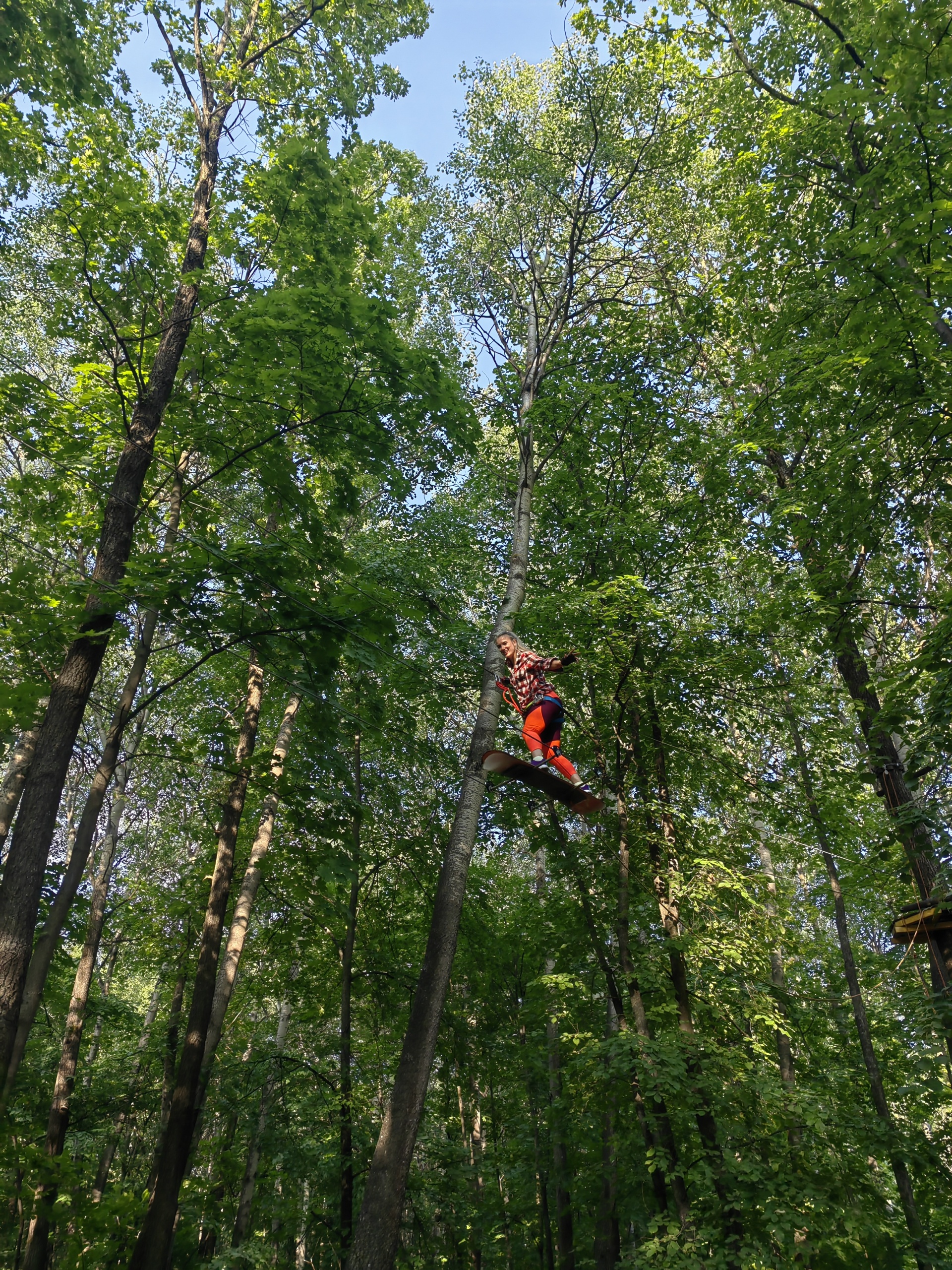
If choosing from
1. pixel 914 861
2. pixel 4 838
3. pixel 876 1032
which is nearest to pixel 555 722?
pixel 914 861

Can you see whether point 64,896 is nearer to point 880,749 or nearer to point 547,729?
point 547,729

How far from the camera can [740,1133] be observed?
23.0 feet

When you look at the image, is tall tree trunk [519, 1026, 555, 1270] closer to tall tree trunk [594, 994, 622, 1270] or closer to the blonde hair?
tall tree trunk [594, 994, 622, 1270]

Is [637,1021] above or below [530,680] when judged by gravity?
below

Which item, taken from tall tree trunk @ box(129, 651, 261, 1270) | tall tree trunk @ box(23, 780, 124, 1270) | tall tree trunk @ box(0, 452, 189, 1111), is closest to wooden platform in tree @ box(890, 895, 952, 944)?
tall tree trunk @ box(129, 651, 261, 1270)

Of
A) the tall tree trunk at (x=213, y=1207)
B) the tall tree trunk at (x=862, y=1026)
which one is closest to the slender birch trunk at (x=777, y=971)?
the tall tree trunk at (x=862, y=1026)

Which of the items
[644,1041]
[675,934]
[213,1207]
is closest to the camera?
[644,1041]

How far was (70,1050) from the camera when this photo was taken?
31.5 feet

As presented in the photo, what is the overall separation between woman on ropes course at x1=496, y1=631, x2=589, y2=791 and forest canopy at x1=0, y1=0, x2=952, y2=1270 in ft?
0.14

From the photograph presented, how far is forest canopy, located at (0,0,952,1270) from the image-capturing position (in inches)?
245

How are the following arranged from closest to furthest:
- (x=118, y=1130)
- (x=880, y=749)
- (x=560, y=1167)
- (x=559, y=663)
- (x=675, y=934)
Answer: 1. (x=559, y=663)
2. (x=880, y=749)
3. (x=675, y=934)
4. (x=560, y=1167)
5. (x=118, y=1130)

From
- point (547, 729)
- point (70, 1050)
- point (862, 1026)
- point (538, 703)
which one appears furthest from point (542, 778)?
point (70, 1050)

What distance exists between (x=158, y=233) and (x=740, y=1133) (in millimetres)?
10754

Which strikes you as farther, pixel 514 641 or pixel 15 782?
pixel 15 782
